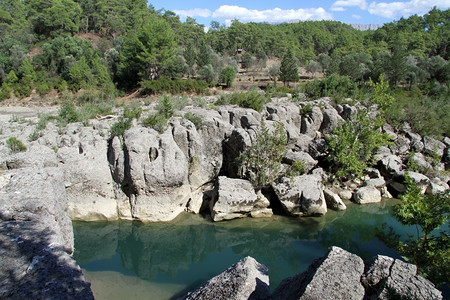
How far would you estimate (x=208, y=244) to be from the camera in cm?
1091

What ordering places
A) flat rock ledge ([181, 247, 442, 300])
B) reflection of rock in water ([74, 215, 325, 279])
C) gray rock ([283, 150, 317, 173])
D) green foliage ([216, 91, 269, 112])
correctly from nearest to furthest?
flat rock ledge ([181, 247, 442, 300]) → reflection of rock in water ([74, 215, 325, 279]) → gray rock ([283, 150, 317, 173]) → green foliage ([216, 91, 269, 112])

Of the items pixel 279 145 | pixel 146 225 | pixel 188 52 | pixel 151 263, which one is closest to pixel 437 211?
pixel 279 145

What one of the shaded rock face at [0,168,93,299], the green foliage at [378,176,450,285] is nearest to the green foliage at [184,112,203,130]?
the shaded rock face at [0,168,93,299]

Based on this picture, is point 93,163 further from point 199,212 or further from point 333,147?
point 333,147

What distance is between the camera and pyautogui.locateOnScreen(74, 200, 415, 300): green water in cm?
872

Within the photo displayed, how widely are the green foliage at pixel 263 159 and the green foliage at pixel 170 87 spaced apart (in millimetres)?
20993

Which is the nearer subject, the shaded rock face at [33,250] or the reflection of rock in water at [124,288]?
the shaded rock face at [33,250]

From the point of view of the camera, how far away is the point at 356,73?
1646 inches

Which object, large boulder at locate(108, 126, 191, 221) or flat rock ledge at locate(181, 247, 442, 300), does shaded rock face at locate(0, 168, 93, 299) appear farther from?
large boulder at locate(108, 126, 191, 221)

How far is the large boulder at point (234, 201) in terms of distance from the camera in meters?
11.8

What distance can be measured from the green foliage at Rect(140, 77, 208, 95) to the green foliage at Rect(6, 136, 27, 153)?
69.7 ft

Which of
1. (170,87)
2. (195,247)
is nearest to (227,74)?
(170,87)

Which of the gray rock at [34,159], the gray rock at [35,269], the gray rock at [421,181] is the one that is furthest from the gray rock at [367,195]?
the gray rock at [34,159]

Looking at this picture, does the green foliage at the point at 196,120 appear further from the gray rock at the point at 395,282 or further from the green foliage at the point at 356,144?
the gray rock at the point at 395,282
